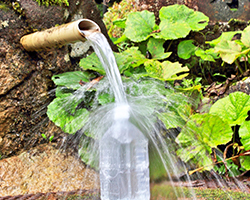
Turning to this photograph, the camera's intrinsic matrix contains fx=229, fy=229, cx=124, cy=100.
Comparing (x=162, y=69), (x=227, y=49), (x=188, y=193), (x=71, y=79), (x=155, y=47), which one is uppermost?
(x=155, y=47)

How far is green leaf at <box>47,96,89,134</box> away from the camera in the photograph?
1.82 metres

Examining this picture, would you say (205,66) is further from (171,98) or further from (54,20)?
(54,20)

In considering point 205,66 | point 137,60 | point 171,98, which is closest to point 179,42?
point 205,66

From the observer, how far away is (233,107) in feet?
6.13

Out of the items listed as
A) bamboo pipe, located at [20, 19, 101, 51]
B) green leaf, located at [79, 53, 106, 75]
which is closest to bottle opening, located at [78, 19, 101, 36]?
bamboo pipe, located at [20, 19, 101, 51]

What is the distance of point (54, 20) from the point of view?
2.17 m

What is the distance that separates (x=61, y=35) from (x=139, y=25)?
45.4 inches

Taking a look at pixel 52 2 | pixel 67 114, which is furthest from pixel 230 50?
pixel 52 2

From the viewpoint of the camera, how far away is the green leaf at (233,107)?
1815 mm

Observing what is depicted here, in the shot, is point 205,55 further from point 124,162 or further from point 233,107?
point 124,162

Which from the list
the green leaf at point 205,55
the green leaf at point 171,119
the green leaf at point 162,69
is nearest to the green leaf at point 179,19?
the green leaf at point 205,55

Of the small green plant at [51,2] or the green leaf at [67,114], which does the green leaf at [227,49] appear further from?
the small green plant at [51,2]

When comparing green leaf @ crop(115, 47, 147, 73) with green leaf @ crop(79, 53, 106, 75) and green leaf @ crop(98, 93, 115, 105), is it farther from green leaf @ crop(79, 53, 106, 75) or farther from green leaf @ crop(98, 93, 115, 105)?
green leaf @ crop(98, 93, 115, 105)

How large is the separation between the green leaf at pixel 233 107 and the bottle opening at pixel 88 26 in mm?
1158
